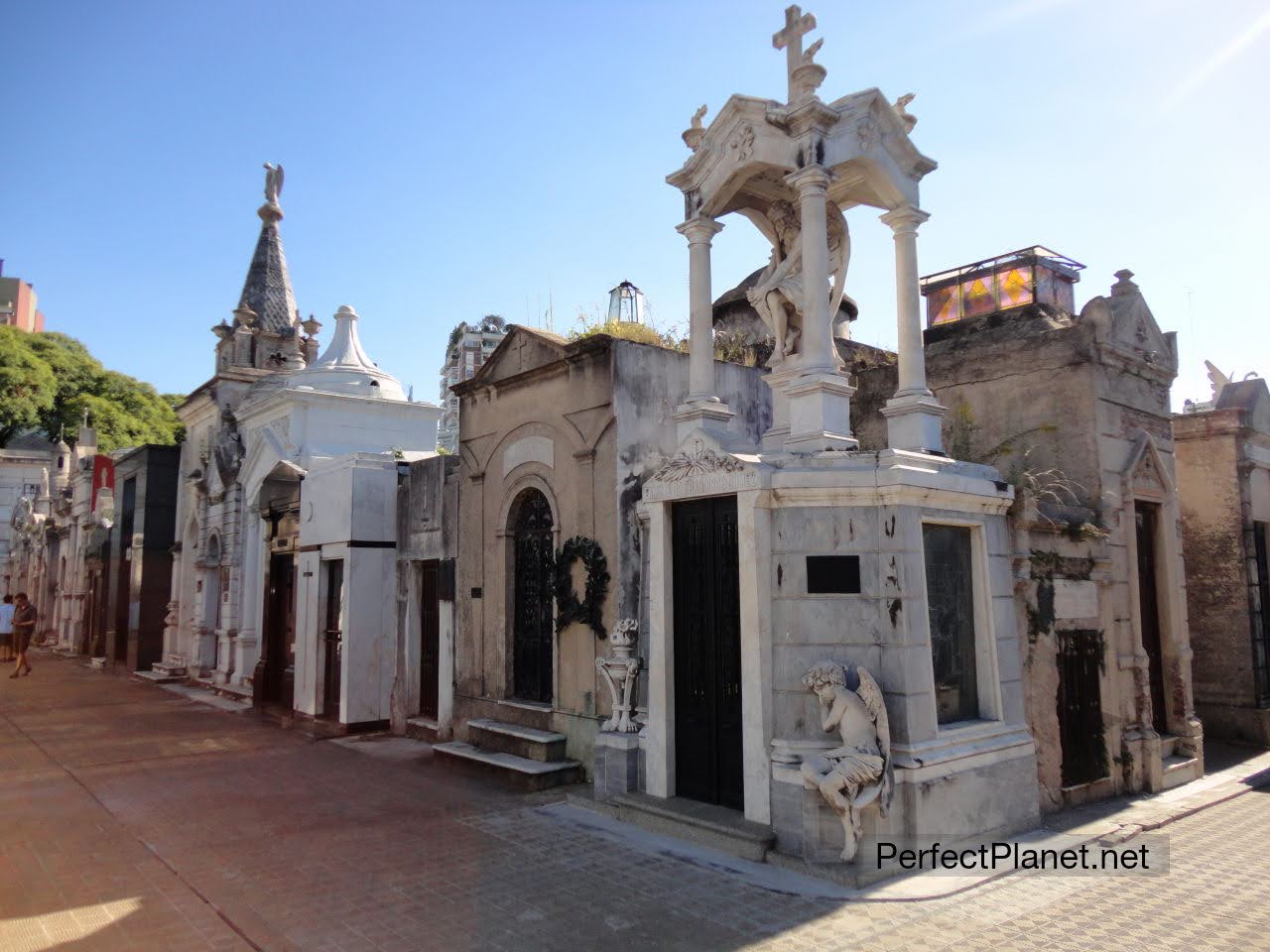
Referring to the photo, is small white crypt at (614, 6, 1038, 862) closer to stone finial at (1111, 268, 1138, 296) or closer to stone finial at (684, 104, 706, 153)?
stone finial at (684, 104, 706, 153)

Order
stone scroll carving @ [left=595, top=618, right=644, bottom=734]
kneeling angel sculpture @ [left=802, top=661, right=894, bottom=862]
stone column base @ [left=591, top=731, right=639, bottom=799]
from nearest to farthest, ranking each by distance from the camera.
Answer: kneeling angel sculpture @ [left=802, top=661, right=894, bottom=862]
stone column base @ [left=591, top=731, right=639, bottom=799]
stone scroll carving @ [left=595, top=618, right=644, bottom=734]

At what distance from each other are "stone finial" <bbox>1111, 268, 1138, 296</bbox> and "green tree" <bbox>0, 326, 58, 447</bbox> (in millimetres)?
47556

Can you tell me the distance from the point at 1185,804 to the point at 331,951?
24.5ft

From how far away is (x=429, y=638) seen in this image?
12070 mm

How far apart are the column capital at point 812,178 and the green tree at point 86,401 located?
4373 centimetres

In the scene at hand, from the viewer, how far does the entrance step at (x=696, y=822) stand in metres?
6.19

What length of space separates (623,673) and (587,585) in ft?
4.04

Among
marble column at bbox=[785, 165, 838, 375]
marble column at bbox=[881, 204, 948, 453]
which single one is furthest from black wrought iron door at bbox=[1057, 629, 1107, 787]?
marble column at bbox=[785, 165, 838, 375]

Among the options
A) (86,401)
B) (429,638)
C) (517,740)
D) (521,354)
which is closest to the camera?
(517,740)

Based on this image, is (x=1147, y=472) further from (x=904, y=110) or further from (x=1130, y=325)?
(x=904, y=110)

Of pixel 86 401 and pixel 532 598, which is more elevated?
pixel 86 401

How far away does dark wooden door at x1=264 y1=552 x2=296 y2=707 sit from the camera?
14.0 m

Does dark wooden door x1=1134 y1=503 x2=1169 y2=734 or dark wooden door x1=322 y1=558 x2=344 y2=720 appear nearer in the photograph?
dark wooden door x1=1134 y1=503 x2=1169 y2=734

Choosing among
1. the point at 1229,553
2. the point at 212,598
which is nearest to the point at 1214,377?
the point at 1229,553
